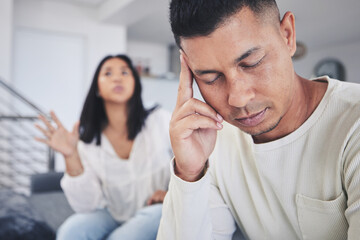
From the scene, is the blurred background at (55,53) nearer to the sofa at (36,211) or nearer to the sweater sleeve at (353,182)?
the sofa at (36,211)

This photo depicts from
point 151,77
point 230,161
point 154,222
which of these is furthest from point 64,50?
point 230,161

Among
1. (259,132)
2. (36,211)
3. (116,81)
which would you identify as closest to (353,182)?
(259,132)

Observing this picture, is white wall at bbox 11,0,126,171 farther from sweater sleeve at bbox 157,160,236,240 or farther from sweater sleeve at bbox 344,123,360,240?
sweater sleeve at bbox 344,123,360,240

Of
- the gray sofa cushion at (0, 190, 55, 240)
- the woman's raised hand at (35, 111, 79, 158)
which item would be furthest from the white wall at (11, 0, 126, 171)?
the woman's raised hand at (35, 111, 79, 158)

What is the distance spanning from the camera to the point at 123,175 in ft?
5.27

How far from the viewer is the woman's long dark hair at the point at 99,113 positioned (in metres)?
1.73

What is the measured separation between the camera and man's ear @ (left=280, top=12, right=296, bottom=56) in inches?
29.2

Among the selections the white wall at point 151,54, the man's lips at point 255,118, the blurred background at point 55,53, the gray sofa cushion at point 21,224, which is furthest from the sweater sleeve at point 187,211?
the white wall at point 151,54

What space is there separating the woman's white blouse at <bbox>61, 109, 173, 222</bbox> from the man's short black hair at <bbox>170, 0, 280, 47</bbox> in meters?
1.01

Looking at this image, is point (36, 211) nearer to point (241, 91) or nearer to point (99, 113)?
point (99, 113)

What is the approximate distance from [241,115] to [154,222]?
0.82 metres

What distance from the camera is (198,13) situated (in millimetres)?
704

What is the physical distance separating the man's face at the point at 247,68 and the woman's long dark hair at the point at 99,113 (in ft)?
3.39

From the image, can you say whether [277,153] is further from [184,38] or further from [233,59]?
[184,38]
